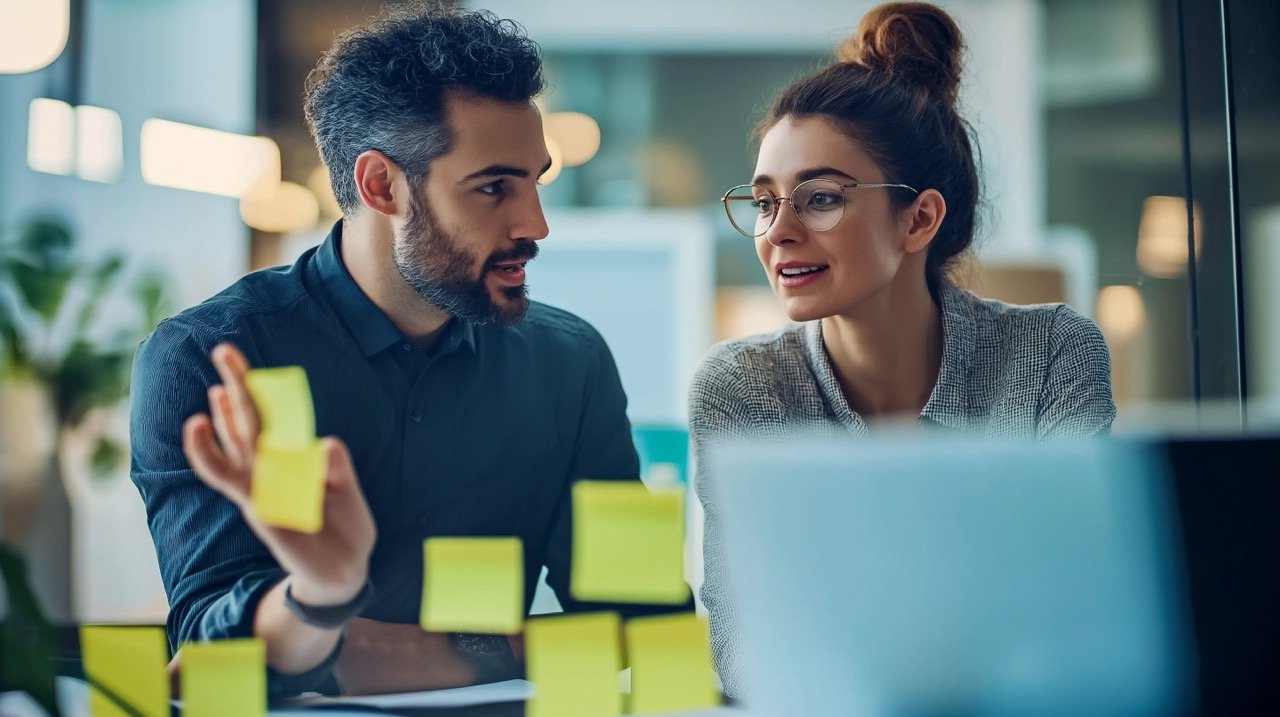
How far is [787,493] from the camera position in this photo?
519mm

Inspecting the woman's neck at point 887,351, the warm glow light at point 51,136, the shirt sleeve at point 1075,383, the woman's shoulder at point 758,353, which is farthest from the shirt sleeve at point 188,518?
the shirt sleeve at point 1075,383

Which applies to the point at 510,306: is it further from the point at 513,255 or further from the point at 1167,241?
the point at 1167,241

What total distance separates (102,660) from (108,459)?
0.23 metres

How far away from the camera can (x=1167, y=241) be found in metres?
1.12

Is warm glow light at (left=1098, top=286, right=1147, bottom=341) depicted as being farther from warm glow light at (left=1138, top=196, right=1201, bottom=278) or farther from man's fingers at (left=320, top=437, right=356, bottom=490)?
man's fingers at (left=320, top=437, right=356, bottom=490)

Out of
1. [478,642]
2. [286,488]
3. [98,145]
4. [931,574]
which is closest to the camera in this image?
[931,574]

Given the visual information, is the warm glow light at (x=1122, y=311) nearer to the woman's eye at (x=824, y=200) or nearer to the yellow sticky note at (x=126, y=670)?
the woman's eye at (x=824, y=200)

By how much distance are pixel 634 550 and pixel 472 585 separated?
14 cm

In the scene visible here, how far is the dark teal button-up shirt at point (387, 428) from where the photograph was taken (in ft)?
2.51

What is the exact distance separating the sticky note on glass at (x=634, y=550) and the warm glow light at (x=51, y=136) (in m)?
0.60

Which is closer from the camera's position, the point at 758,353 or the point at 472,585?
the point at 472,585

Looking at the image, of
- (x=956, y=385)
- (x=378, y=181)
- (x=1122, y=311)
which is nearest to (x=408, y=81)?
(x=378, y=181)

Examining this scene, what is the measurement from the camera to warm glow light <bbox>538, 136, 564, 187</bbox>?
2.82 feet

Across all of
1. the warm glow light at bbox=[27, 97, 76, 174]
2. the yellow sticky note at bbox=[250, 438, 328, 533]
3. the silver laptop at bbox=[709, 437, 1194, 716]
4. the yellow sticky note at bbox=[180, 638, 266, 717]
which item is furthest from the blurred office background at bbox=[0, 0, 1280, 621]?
the silver laptop at bbox=[709, 437, 1194, 716]
